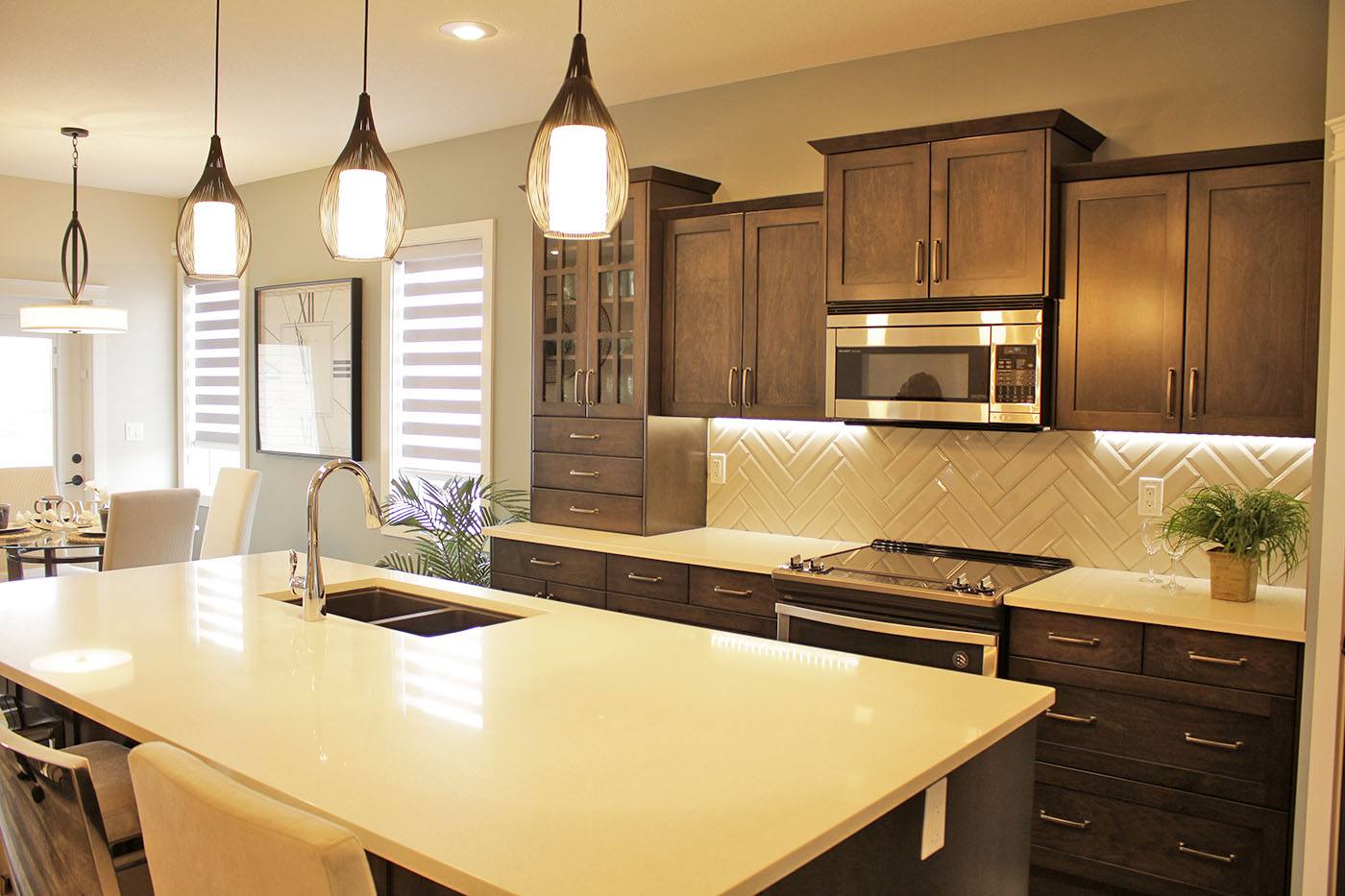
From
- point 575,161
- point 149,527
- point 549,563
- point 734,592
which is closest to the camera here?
point 575,161

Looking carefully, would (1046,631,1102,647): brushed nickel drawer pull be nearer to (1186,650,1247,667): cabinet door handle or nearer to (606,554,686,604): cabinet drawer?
(1186,650,1247,667): cabinet door handle

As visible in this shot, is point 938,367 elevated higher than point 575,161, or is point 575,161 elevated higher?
point 575,161

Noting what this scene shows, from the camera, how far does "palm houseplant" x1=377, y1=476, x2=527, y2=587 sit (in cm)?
457

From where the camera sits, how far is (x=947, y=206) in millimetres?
3332

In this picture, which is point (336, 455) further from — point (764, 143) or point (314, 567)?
point (314, 567)

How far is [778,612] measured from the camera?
3438 millimetres

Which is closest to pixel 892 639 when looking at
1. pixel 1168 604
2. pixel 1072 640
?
pixel 1072 640

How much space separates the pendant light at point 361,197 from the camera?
2.26m

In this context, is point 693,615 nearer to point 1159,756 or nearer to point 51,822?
point 1159,756

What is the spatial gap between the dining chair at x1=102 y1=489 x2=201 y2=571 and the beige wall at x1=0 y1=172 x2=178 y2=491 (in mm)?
2442

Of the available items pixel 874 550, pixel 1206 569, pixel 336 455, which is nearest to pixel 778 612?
pixel 874 550

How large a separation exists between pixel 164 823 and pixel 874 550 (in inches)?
115

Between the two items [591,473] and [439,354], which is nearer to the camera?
[591,473]

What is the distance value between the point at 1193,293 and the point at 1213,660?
1038 mm
